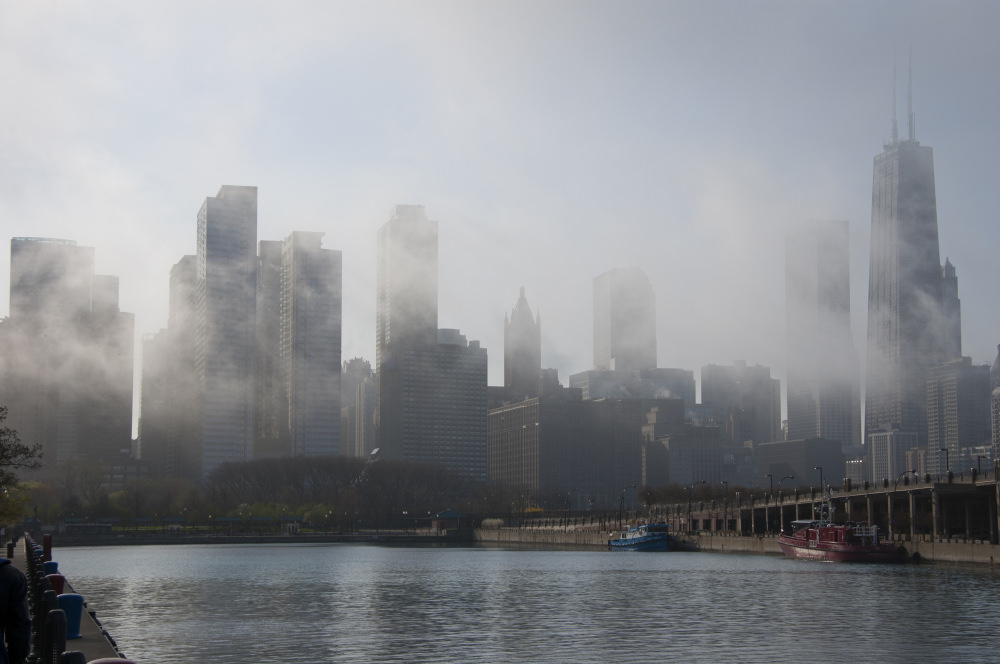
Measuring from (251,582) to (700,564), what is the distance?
51.8m

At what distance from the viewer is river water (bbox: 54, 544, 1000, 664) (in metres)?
51.6

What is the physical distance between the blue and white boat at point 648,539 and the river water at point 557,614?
64.5m

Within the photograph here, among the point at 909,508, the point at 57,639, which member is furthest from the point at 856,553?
the point at 57,639

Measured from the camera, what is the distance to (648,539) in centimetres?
18388

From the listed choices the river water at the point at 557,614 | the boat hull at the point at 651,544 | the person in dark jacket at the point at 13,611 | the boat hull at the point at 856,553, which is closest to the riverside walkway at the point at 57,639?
the person in dark jacket at the point at 13,611

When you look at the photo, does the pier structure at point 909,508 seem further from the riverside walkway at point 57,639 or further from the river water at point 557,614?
the riverside walkway at point 57,639

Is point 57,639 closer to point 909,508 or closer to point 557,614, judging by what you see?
point 557,614

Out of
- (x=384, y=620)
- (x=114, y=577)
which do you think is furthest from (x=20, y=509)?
(x=384, y=620)

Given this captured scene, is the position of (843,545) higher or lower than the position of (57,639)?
lower

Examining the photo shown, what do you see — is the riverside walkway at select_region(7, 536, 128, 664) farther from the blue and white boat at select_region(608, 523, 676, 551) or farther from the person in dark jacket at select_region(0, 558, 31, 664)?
the blue and white boat at select_region(608, 523, 676, 551)

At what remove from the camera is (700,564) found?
422ft

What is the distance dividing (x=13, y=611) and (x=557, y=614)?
53.2m

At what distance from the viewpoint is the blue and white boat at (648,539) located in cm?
18300

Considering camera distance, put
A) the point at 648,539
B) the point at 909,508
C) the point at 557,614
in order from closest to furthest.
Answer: the point at 557,614
the point at 909,508
the point at 648,539
